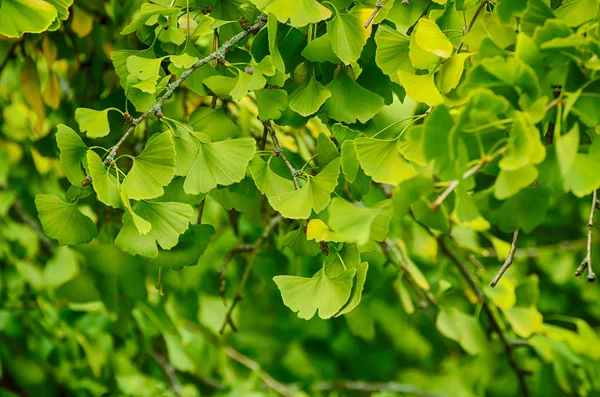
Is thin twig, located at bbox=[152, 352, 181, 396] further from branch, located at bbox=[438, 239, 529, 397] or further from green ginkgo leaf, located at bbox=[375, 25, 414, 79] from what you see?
green ginkgo leaf, located at bbox=[375, 25, 414, 79]

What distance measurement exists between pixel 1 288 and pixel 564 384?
0.92 m

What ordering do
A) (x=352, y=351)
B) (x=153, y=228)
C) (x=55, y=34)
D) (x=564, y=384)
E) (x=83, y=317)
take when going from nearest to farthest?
1. (x=153, y=228)
2. (x=55, y=34)
3. (x=564, y=384)
4. (x=83, y=317)
5. (x=352, y=351)

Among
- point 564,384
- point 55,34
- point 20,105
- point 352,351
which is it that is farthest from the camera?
point 352,351

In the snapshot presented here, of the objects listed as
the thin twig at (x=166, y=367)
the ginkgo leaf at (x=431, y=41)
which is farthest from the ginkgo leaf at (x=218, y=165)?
the thin twig at (x=166, y=367)

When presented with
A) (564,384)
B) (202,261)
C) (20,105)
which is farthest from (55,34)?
(564,384)

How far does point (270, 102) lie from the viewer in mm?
487

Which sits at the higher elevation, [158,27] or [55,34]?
[158,27]

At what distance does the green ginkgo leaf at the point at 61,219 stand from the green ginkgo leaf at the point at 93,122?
0.16 feet

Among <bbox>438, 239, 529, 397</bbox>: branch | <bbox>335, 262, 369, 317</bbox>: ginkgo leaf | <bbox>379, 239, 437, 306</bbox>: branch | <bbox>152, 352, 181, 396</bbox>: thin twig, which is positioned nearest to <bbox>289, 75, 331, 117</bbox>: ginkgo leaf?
<bbox>335, 262, 369, 317</bbox>: ginkgo leaf

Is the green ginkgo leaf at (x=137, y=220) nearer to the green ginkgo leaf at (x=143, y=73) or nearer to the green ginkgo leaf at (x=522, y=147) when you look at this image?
the green ginkgo leaf at (x=143, y=73)

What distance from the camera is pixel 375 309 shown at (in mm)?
2066

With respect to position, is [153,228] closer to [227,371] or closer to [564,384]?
[564,384]

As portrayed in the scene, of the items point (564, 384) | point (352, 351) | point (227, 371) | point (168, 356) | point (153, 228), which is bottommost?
point (352, 351)

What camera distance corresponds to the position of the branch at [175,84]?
17.0 inches
